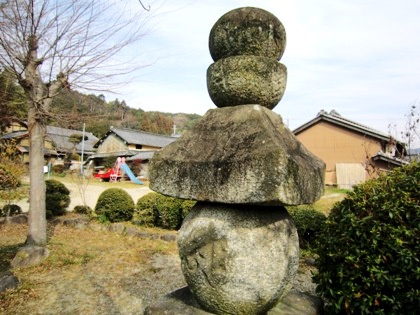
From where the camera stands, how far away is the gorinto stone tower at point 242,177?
206cm

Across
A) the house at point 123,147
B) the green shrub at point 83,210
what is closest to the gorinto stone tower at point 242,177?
the green shrub at point 83,210

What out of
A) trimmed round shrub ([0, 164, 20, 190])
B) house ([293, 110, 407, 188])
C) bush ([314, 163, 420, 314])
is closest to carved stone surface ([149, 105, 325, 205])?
bush ([314, 163, 420, 314])

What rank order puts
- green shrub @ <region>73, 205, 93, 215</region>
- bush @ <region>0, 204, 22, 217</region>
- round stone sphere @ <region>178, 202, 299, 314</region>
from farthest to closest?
green shrub @ <region>73, 205, 93, 215</region>, bush @ <region>0, 204, 22, 217</region>, round stone sphere @ <region>178, 202, 299, 314</region>

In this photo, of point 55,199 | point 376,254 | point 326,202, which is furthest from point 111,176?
point 376,254

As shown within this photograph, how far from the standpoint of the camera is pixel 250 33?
8.07 ft

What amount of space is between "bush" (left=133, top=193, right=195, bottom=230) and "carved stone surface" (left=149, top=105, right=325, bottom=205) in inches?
279

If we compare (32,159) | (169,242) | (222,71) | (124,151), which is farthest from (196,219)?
(124,151)

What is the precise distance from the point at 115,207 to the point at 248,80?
9235 millimetres

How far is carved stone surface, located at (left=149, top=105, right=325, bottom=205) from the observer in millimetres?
1988

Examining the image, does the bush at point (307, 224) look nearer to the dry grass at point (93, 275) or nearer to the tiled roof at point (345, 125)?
the dry grass at point (93, 275)

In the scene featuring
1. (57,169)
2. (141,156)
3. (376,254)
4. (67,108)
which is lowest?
(376,254)

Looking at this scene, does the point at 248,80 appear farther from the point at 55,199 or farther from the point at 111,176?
the point at 111,176

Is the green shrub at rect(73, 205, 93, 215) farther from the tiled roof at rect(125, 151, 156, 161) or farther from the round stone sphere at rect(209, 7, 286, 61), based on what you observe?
the tiled roof at rect(125, 151, 156, 161)

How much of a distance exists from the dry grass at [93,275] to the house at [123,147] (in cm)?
2452
